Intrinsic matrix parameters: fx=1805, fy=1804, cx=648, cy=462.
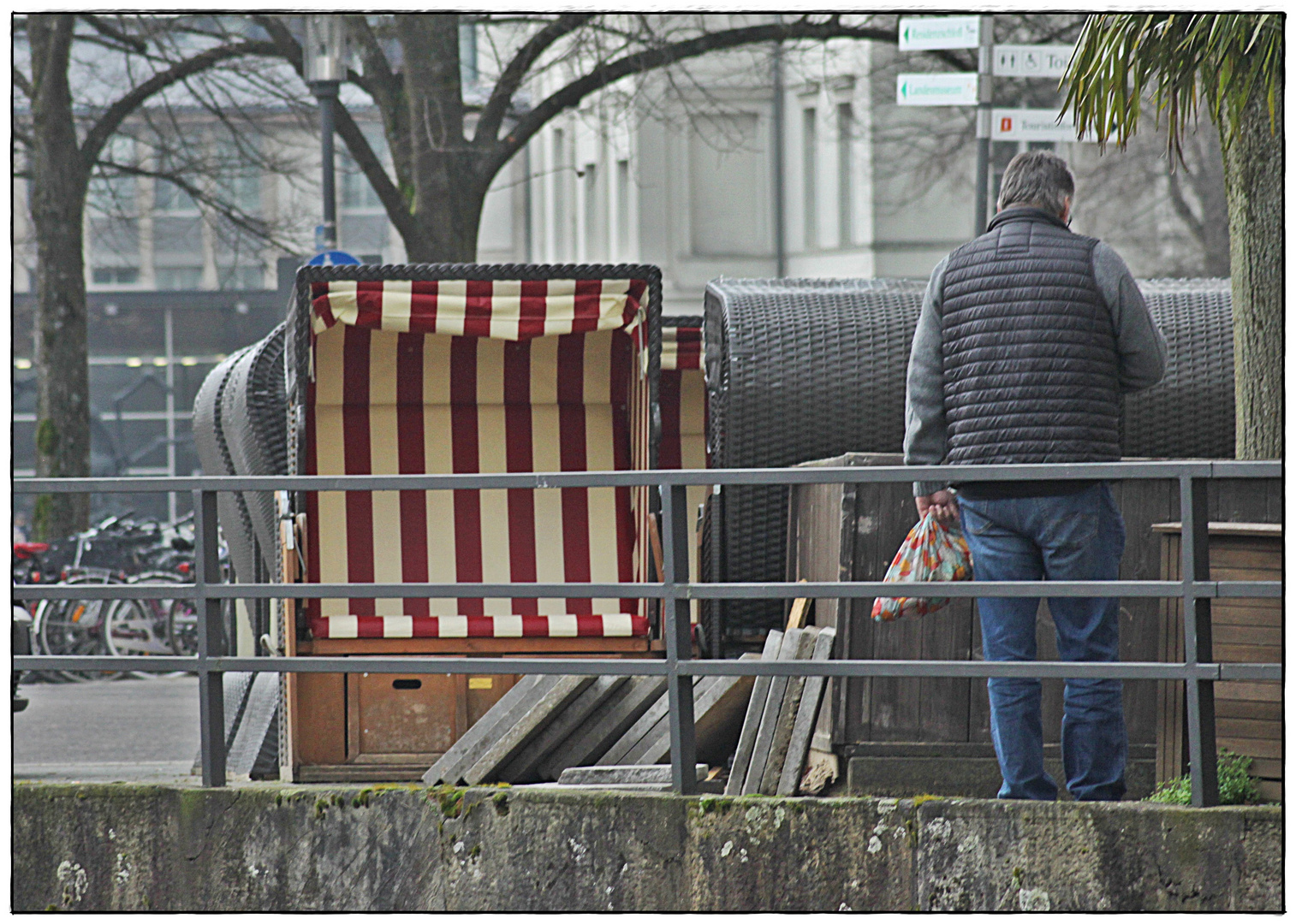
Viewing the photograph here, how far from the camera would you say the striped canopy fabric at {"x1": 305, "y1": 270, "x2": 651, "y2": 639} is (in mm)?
7617

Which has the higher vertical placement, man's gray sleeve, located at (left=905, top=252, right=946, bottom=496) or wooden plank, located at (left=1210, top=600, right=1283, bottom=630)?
man's gray sleeve, located at (left=905, top=252, right=946, bottom=496)

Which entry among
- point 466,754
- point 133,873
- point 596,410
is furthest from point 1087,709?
point 596,410

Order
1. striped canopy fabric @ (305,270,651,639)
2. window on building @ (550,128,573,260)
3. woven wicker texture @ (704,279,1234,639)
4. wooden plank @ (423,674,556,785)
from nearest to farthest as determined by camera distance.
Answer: wooden plank @ (423,674,556,785), woven wicker texture @ (704,279,1234,639), striped canopy fabric @ (305,270,651,639), window on building @ (550,128,573,260)

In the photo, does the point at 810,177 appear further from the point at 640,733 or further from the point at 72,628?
the point at 640,733

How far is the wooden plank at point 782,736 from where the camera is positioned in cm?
538

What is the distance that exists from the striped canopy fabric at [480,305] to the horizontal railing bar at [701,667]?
1956mm

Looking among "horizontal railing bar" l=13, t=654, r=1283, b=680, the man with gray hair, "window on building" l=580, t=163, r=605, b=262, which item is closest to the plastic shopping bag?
the man with gray hair

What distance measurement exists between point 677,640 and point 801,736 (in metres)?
0.63

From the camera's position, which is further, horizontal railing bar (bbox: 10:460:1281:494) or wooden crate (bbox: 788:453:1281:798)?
wooden crate (bbox: 788:453:1281:798)

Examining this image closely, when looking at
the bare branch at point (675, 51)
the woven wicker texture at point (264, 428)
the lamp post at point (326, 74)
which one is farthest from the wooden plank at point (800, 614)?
the bare branch at point (675, 51)

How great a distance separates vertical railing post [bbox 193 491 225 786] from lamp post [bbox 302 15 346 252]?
799cm

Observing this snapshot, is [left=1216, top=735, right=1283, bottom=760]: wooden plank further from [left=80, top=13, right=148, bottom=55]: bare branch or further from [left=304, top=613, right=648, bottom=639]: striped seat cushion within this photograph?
[left=80, top=13, right=148, bottom=55]: bare branch

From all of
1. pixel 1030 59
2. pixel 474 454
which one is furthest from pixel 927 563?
pixel 1030 59

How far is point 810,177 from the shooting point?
93.4ft
